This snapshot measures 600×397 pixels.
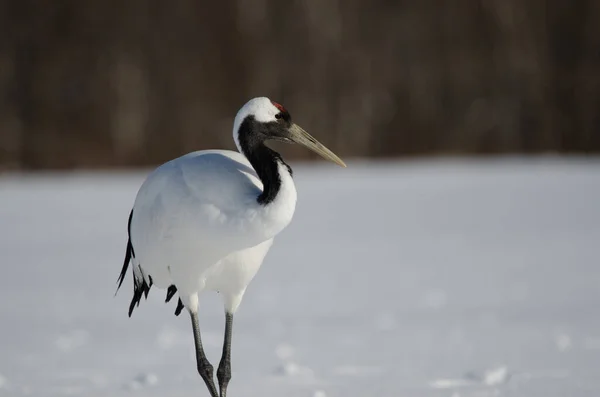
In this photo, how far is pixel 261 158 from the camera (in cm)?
358

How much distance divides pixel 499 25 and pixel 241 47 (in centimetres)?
545

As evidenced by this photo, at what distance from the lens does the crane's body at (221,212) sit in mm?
3500

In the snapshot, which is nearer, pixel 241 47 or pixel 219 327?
pixel 219 327

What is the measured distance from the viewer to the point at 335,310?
6.54 metres

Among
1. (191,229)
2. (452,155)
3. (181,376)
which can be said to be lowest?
(452,155)

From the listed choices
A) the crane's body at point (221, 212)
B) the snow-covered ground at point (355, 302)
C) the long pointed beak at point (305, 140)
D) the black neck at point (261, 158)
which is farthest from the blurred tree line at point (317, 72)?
the black neck at point (261, 158)

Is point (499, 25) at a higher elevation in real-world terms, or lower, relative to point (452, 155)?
higher

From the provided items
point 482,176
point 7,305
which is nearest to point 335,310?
point 7,305

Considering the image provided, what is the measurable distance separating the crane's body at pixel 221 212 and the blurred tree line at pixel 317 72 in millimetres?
13956

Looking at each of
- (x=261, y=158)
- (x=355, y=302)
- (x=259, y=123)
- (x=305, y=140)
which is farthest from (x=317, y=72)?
(x=261, y=158)

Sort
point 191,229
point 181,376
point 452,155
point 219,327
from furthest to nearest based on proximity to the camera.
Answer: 1. point 452,155
2. point 219,327
3. point 181,376
4. point 191,229

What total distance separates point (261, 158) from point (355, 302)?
340cm

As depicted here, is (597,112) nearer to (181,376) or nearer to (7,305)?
(7,305)

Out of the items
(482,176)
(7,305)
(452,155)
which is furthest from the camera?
(452,155)
